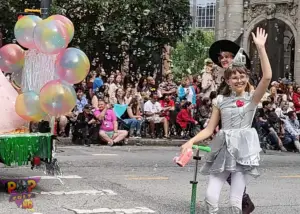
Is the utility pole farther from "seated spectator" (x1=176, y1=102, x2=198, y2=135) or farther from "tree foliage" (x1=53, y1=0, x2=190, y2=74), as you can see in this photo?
"tree foliage" (x1=53, y1=0, x2=190, y2=74)

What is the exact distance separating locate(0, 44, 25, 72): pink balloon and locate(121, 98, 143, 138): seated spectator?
8.93 metres

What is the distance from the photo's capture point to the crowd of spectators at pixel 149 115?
650 inches

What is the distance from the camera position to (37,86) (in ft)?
28.6

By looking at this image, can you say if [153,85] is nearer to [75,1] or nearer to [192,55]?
[75,1]

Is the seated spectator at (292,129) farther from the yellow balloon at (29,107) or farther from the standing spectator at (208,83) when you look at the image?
the yellow balloon at (29,107)

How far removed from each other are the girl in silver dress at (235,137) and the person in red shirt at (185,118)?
1233 cm

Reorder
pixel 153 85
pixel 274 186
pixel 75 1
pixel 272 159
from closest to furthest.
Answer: pixel 274 186 < pixel 272 159 < pixel 153 85 < pixel 75 1

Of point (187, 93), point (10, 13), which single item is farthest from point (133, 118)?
point (10, 13)

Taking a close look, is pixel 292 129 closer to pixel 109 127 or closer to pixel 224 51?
pixel 109 127

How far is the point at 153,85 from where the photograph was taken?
20359 mm

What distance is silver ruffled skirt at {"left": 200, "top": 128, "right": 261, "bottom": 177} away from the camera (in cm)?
573

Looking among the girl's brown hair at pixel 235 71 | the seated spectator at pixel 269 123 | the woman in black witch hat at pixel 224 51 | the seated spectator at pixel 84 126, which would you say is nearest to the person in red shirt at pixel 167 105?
the seated spectator at pixel 269 123

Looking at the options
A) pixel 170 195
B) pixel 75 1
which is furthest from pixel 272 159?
pixel 75 1

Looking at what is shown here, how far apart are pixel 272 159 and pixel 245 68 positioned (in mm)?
9005
